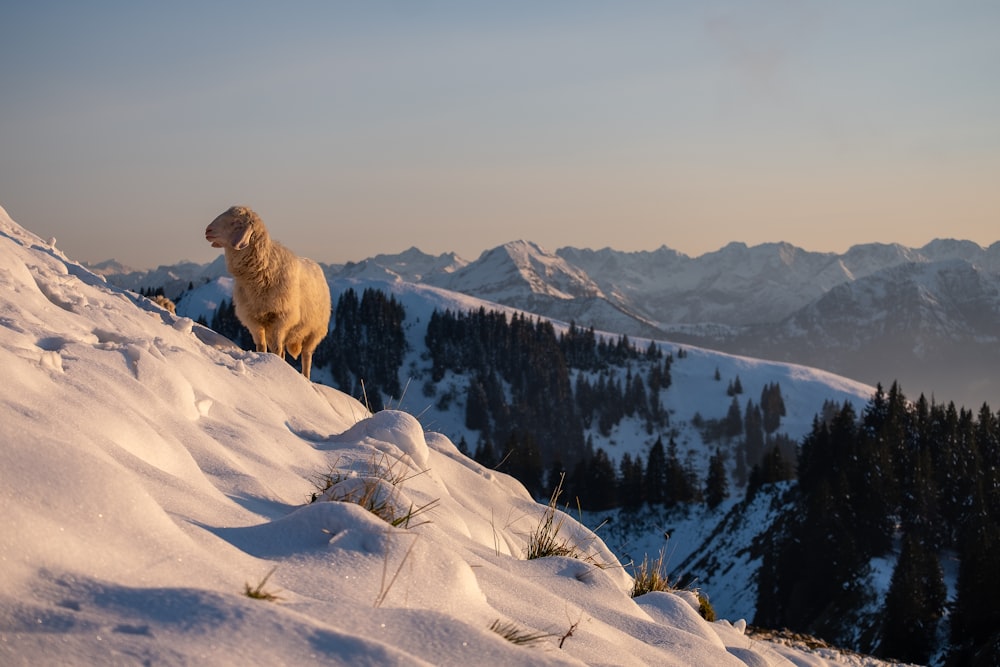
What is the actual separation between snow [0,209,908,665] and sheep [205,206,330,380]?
5468 mm

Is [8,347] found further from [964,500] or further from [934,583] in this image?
[964,500]

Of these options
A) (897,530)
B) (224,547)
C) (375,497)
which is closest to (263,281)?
(375,497)

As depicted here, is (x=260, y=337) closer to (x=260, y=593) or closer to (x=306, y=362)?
(x=306, y=362)

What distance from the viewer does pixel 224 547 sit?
3637 mm

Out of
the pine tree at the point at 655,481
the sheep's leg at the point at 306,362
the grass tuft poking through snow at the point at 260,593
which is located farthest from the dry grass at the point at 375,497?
the pine tree at the point at 655,481

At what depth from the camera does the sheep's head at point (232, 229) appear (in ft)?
43.4

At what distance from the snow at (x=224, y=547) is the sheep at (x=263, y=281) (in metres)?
5.47

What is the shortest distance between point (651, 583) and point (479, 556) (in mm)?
2776

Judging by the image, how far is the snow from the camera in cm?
274

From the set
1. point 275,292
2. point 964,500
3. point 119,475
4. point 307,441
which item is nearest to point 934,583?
point 964,500

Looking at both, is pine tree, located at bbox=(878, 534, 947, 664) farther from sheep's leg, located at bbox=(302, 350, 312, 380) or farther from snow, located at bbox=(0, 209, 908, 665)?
snow, located at bbox=(0, 209, 908, 665)

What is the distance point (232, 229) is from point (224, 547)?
10.5 meters

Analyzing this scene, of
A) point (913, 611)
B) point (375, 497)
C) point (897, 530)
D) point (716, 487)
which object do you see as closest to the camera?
point (375, 497)

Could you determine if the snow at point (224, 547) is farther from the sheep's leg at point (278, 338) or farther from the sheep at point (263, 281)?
the sheep's leg at point (278, 338)
